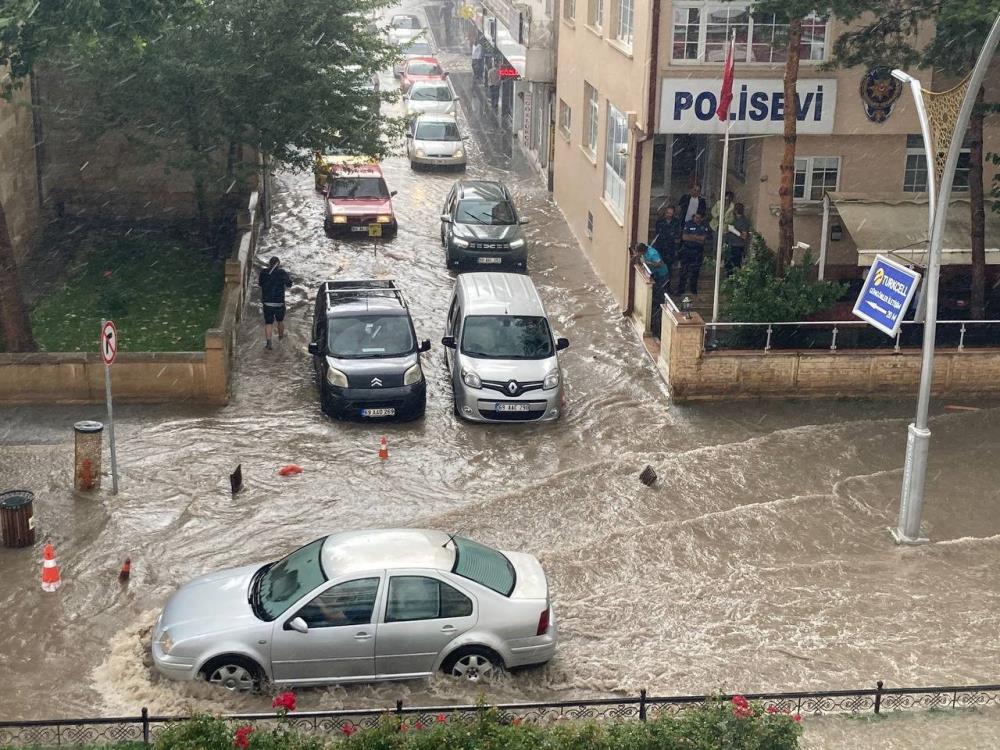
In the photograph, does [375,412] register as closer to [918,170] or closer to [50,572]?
[50,572]

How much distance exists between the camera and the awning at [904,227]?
2130 centimetres

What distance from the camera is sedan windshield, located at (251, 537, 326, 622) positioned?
11781 millimetres

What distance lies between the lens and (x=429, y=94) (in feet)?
146

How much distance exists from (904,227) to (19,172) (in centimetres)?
1801

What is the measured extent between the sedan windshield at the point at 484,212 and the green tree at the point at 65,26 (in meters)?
9.17

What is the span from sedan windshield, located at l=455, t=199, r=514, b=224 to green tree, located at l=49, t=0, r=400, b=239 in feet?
8.49

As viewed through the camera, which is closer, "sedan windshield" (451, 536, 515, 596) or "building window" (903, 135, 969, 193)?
"sedan windshield" (451, 536, 515, 596)

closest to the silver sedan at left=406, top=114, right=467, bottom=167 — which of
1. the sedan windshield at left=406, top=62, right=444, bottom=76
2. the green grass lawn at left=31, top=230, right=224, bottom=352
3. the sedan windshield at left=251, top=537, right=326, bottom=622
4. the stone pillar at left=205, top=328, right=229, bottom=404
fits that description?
the green grass lawn at left=31, top=230, right=224, bottom=352

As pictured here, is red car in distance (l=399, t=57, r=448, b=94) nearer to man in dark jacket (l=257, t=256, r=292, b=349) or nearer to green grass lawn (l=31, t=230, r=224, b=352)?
green grass lawn (l=31, t=230, r=224, b=352)

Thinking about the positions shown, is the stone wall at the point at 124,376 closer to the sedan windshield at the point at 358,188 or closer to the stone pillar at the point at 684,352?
the stone pillar at the point at 684,352

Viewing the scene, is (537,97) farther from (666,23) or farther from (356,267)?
(666,23)

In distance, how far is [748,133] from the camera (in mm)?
22891

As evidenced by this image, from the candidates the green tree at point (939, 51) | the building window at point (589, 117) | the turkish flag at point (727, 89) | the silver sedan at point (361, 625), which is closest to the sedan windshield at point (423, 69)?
the building window at point (589, 117)

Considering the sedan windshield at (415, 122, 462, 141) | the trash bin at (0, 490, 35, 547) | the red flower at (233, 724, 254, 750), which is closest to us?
the red flower at (233, 724, 254, 750)
